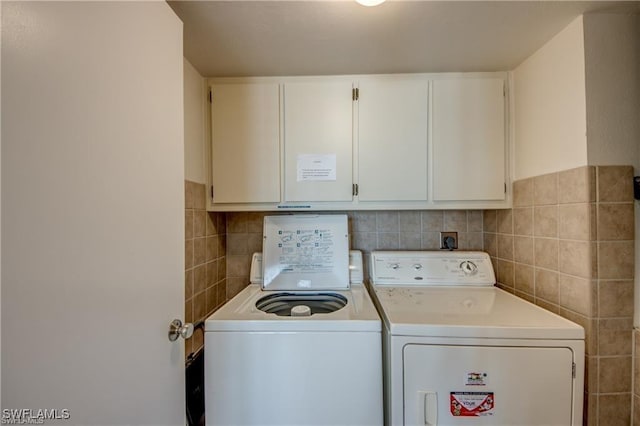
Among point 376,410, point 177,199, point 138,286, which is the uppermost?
point 177,199

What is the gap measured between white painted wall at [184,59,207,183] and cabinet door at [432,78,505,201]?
4.35ft

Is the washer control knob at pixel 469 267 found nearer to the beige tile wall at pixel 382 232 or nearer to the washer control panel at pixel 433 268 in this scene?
the washer control panel at pixel 433 268

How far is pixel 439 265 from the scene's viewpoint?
1600 mm

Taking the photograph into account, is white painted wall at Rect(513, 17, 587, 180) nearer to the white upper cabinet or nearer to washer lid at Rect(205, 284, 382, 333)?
the white upper cabinet

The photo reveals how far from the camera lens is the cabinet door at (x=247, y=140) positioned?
4.92 feet

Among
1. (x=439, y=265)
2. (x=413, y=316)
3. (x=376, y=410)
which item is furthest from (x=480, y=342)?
(x=439, y=265)

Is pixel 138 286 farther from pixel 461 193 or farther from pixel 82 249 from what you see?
pixel 461 193

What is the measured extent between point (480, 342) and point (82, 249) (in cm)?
125

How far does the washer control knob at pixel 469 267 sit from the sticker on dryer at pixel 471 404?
75cm

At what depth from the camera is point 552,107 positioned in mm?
1190

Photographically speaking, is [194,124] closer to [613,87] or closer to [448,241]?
[448,241]

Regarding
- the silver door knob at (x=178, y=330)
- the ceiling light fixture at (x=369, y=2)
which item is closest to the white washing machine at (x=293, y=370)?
the silver door knob at (x=178, y=330)

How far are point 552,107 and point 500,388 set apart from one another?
3.99 ft

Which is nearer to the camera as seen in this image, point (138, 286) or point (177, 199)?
point (138, 286)
